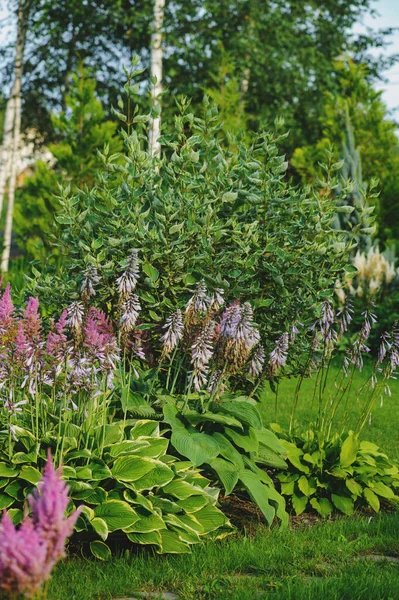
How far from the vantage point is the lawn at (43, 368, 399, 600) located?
328 centimetres

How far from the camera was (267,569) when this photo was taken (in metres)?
3.62

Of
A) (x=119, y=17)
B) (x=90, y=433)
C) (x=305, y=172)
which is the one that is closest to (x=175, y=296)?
(x=90, y=433)

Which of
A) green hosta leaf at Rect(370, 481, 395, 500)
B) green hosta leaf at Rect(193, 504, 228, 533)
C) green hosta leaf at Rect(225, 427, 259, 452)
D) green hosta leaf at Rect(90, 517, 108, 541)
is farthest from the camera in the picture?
green hosta leaf at Rect(370, 481, 395, 500)

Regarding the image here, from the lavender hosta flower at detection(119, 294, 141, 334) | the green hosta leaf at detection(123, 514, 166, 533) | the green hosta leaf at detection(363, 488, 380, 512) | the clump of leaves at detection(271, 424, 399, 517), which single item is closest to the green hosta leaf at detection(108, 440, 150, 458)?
the green hosta leaf at detection(123, 514, 166, 533)

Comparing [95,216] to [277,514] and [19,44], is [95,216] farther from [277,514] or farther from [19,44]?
[19,44]

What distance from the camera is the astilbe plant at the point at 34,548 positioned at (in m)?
1.76

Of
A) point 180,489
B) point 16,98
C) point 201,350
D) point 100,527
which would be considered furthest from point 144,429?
point 16,98

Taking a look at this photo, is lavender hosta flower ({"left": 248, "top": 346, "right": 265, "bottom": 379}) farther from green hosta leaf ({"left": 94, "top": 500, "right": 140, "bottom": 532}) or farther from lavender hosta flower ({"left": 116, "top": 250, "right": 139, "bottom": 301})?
green hosta leaf ({"left": 94, "top": 500, "right": 140, "bottom": 532})

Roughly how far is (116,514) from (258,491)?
2.93 feet

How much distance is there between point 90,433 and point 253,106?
18.8 m

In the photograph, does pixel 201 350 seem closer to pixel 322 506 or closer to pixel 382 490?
pixel 322 506

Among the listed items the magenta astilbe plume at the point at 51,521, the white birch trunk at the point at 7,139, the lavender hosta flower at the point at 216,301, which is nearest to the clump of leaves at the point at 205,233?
the lavender hosta flower at the point at 216,301

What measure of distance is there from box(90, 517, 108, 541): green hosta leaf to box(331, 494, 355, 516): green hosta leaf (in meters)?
1.69

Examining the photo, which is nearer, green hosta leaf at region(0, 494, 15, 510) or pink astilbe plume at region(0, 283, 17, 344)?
green hosta leaf at region(0, 494, 15, 510)
